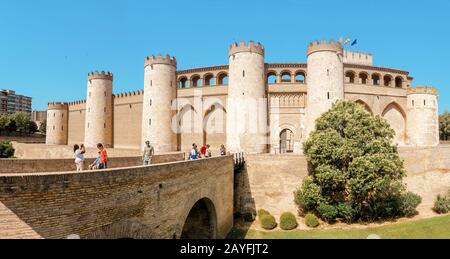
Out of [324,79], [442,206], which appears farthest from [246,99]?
[442,206]

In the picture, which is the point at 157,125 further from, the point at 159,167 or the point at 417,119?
the point at 417,119

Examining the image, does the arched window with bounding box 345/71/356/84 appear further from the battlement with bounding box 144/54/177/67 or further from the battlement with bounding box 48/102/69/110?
the battlement with bounding box 48/102/69/110

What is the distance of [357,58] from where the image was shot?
41562 mm

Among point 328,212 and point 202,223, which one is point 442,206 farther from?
point 202,223

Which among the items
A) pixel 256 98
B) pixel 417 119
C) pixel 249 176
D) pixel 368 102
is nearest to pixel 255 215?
pixel 249 176

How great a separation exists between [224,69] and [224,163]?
50.2ft

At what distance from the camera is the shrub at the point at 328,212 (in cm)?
1844

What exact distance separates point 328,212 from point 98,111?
95.5ft

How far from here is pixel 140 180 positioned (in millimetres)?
7797

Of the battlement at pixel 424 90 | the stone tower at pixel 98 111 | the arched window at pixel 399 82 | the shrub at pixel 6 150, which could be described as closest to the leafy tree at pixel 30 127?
the shrub at pixel 6 150

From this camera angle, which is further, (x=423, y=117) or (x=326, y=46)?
(x=423, y=117)

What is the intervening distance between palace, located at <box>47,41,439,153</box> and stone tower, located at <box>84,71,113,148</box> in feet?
13.9

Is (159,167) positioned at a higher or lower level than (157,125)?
lower

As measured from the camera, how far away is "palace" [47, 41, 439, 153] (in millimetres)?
25422
